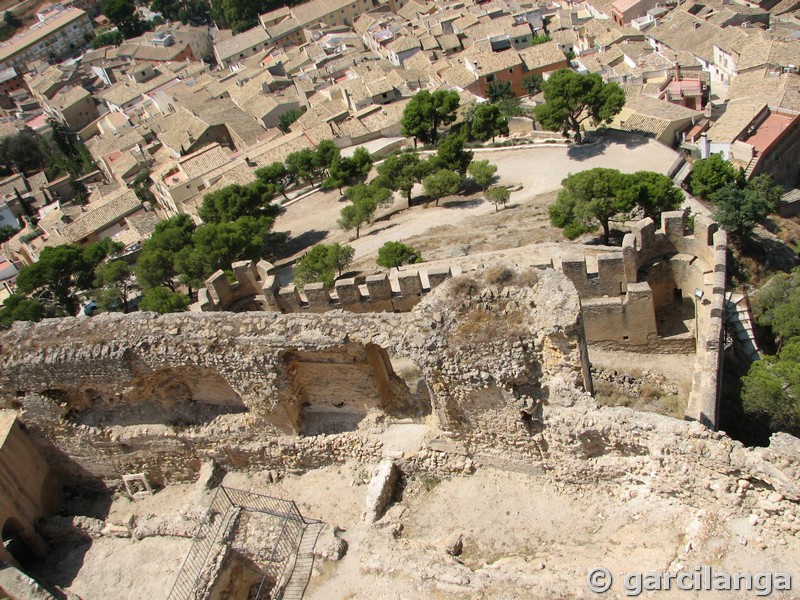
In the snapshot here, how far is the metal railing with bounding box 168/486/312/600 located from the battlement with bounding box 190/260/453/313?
5268 millimetres

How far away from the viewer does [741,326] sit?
15375 millimetres

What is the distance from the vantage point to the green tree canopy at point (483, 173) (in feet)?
90.3

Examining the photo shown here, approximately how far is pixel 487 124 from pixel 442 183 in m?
7.53

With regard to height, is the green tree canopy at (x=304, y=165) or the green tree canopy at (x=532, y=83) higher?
the green tree canopy at (x=304, y=165)

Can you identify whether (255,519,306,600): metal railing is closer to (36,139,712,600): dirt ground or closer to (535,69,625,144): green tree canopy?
(36,139,712,600): dirt ground

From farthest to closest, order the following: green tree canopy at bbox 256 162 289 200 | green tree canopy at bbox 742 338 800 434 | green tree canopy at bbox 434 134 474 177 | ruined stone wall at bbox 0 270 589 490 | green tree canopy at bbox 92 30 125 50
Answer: green tree canopy at bbox 92 30 125 50 → green tree canopy at bbox 256 162 289 200 → green tree canopy at bbox 434 134 474 177 → green tree canopy at bbox 742 338 800 434 → ruined stone wall at bbox 0 270 589 490

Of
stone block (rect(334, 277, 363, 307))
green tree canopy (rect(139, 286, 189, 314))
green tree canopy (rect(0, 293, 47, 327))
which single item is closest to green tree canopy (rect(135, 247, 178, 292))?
green tree canopy (rect(139, 286, 189, 314))

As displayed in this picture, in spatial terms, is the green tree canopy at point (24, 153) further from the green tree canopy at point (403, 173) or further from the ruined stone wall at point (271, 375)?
the ruined stone wall at point (271, 375)

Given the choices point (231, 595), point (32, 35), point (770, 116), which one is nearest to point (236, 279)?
point (231, 595)

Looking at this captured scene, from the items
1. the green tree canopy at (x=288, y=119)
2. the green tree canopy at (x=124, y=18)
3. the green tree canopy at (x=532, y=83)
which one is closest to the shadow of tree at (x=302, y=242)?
the green tree canopy at (x=288, y=119)

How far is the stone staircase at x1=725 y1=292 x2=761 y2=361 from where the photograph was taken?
15266 millimetres

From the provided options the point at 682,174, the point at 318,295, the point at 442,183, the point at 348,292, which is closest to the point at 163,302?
the point at 318,295

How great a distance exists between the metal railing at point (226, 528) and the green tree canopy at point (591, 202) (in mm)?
12138

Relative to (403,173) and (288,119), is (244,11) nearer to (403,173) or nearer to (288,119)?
(288,119)
